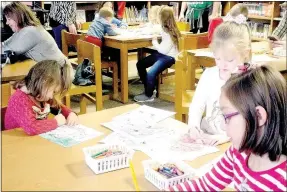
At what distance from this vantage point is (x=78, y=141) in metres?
1.49

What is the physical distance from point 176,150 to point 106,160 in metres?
0.30

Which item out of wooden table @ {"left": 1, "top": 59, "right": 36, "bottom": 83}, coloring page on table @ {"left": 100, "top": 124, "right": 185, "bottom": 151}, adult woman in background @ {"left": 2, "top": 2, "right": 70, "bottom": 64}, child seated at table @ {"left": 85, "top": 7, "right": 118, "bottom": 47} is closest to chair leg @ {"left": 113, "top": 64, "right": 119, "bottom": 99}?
child seated at table @ {"left": 85, "top": 7, "right": 118, "bottom": 47}

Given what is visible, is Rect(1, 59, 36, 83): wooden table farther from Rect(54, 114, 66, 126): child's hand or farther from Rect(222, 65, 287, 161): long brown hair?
Rect(222, 65, 287, 161): long brown hair

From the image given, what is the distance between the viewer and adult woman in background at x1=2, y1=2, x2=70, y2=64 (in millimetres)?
3002

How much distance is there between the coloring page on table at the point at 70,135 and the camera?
1.50 metres

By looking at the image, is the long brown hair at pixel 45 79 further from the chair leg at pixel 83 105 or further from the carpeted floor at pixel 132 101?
the carpeted floor at pixel 132 101

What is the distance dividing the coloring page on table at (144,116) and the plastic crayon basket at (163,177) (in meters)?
0.44

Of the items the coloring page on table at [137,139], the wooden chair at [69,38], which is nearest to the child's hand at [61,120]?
the coloring page on table at [137,139]

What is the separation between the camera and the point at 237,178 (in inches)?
44.6

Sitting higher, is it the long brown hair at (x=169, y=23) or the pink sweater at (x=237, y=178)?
the long brown hair at (x=169, y=23)

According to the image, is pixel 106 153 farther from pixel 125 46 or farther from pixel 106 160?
pixel 125 46

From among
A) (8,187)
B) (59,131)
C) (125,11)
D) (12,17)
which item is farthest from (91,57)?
(125,11)

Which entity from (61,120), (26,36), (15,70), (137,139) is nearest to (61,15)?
(26,36)

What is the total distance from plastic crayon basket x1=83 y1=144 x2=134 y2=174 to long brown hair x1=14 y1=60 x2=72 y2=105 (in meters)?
0.56
